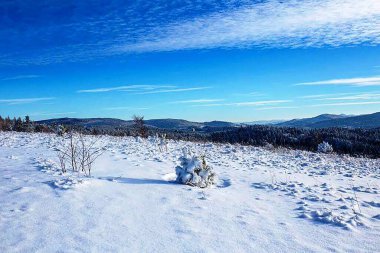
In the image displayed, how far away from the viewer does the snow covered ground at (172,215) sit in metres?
4.60

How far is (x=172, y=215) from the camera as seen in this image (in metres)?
5.84

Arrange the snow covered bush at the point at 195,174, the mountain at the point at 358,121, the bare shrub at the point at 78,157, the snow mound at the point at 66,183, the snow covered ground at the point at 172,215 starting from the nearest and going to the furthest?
the snow covered ground at the point at 172,215, the snow mound at the point at 66,183, the snow covered bush at the point at 195,174, the bare shrub at the point at 78,157, the mountain at the point at 358,121

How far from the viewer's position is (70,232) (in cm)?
482

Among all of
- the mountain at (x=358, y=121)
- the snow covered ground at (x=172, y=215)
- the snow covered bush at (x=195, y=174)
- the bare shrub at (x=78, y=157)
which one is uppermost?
the mountain at (x=358, y=121)

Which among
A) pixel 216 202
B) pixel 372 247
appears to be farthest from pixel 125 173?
pixel 372 247

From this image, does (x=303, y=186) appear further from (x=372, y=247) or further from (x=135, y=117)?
(x=135, y=117)

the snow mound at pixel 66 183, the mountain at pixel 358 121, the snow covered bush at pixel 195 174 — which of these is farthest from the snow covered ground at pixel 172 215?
the mountain at pixel 358 121

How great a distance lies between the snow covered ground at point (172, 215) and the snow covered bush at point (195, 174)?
1.02ft

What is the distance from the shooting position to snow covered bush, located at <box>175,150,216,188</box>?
852cm

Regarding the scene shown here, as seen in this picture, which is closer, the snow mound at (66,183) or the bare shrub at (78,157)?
the snow mound at (66,183)

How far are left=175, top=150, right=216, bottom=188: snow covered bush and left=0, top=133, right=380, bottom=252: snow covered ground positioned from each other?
1.02 feet

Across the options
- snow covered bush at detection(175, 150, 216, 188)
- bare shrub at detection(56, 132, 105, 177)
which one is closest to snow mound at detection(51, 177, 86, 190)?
bare shrub at detection(56, 132, 105, 177)

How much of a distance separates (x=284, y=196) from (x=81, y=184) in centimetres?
485

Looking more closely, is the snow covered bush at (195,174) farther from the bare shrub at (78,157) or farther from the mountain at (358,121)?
the mountain at (358,121)
